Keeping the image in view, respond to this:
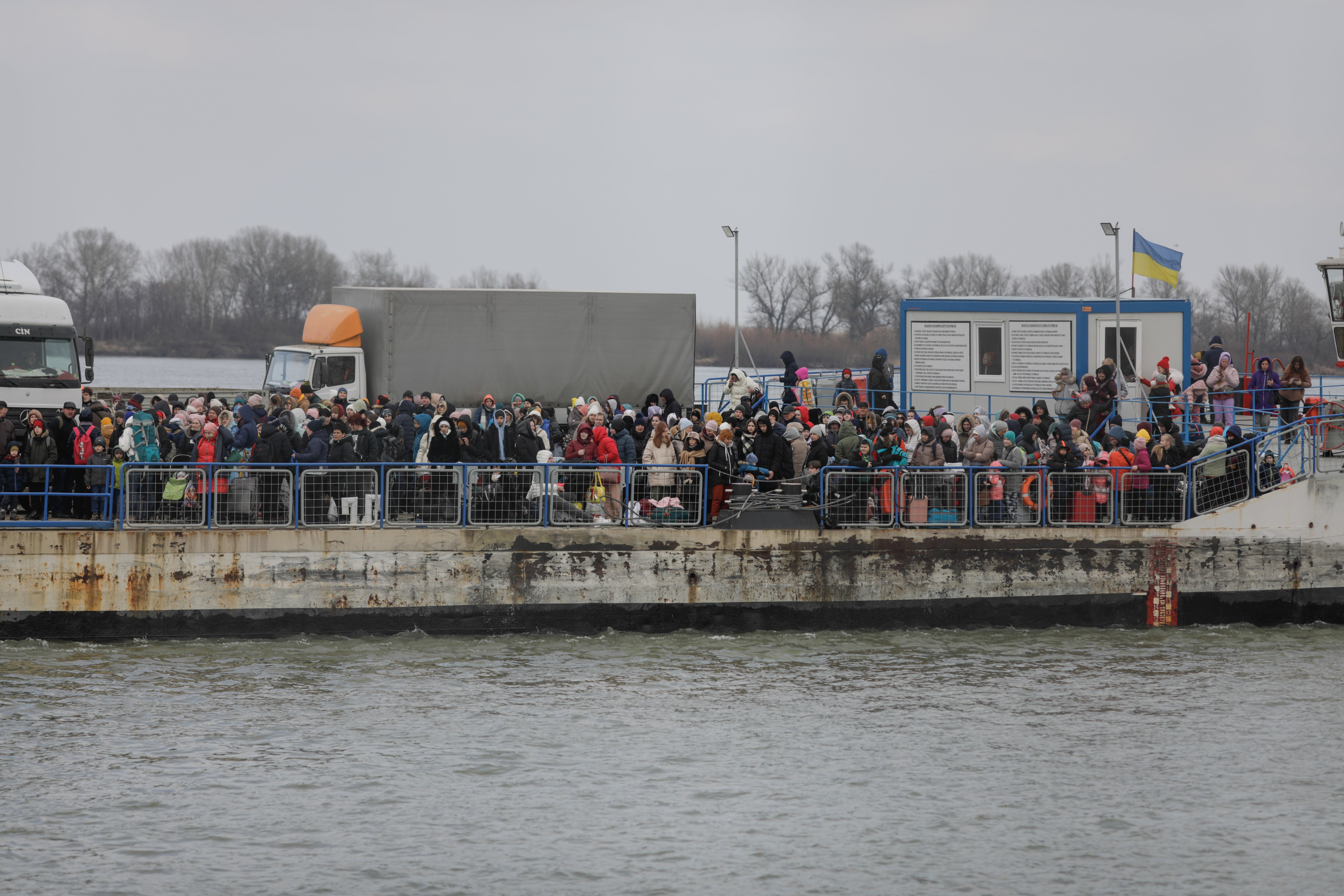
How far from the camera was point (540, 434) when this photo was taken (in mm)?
19656

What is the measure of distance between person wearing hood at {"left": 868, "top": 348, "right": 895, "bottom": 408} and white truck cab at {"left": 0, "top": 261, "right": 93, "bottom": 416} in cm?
1341

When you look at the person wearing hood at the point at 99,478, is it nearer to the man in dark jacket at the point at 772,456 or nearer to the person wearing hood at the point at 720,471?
the person wearing hood at the point at 720,471

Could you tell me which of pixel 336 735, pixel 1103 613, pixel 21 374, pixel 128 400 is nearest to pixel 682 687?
pixel 336 735

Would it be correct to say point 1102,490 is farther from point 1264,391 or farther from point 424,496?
point 424,496

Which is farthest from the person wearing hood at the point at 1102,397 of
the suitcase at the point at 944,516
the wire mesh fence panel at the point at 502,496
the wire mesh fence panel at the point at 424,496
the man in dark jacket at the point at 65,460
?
the man in dark jacket at the point at 65,460

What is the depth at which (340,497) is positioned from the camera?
18.0 m

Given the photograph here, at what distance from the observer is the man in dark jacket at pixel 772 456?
18750 millimetres

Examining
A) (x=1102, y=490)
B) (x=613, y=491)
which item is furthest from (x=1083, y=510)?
(x=613, y=491)

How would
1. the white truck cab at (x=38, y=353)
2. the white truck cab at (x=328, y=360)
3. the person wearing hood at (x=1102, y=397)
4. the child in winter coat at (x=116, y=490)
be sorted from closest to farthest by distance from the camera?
the child in winter coat at (x=116, y=490) → the person wearing hood at (x=1102, y=397) → the white truck cab at (x=38, y=353) → the white truck cab at (x=328, y=360)

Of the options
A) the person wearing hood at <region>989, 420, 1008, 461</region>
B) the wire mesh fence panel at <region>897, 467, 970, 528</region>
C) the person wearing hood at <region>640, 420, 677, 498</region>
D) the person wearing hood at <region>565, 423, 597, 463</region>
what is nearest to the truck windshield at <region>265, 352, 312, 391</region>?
the person wearing hood at <region>565, 423, 597, 463</region>

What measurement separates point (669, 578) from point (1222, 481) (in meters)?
7.70

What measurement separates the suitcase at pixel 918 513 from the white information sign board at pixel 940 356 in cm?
700

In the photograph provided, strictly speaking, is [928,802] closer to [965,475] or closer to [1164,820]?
[1164,820]

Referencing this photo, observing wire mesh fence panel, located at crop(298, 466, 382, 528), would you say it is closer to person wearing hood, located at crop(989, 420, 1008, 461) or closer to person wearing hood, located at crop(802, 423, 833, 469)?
person wearing hood, located at crop(802, 423, 833, 469)
